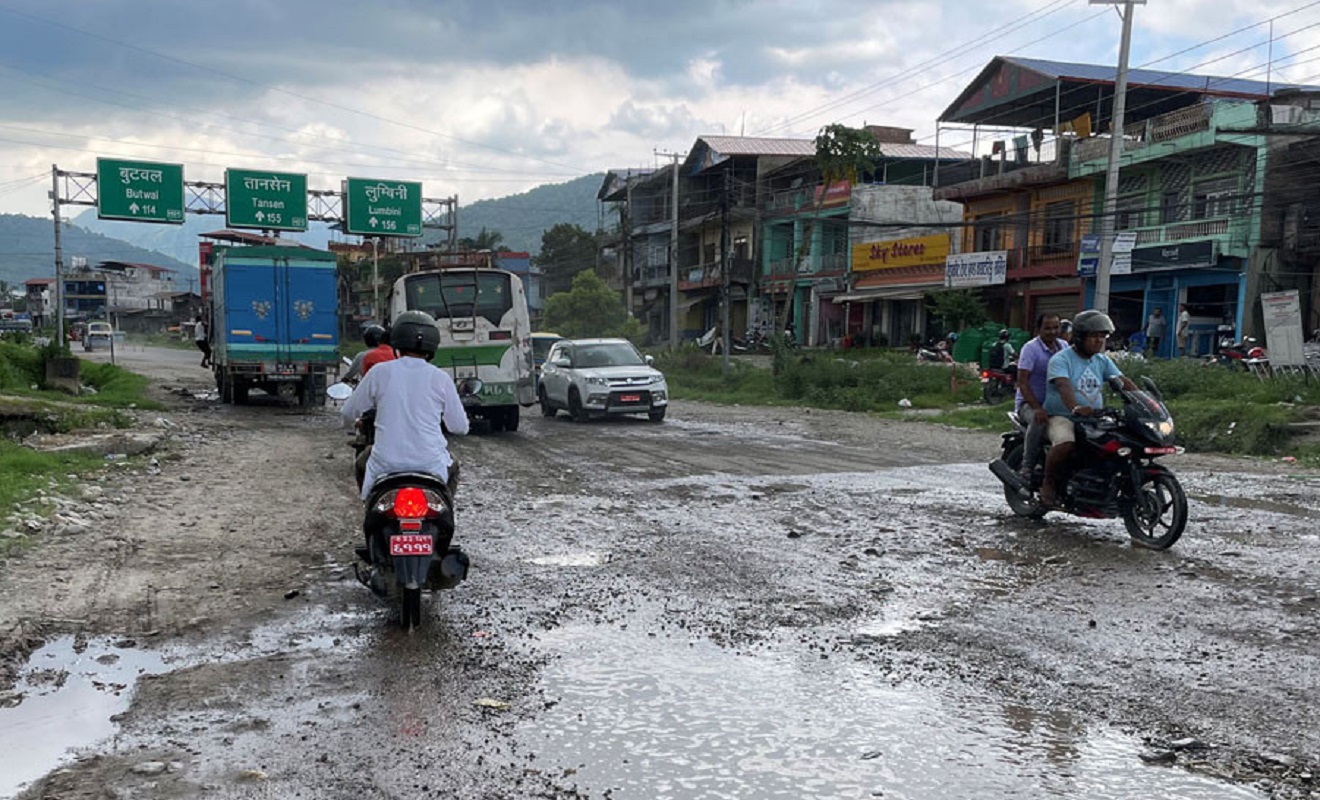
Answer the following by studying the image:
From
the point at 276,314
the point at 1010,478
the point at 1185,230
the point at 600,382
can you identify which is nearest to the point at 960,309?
the point at 1185,230

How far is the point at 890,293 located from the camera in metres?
40.9

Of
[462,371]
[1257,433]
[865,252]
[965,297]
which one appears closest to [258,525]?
[462,371]

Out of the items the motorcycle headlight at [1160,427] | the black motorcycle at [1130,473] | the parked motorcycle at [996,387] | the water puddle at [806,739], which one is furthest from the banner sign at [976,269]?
the water puddle at [806,739]

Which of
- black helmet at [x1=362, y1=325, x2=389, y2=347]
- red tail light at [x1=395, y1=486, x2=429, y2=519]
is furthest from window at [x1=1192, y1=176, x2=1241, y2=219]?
red tail light at [x1=395, y1=486, x2=429, y2=519]

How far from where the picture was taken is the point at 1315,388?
55.8ft

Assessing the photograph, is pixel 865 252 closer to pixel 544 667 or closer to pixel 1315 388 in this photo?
pixel 1315 388

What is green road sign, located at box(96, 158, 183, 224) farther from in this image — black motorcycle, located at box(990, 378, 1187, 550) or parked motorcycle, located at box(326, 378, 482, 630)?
black motorcycle, located at box(990, 378, 1187, 550)

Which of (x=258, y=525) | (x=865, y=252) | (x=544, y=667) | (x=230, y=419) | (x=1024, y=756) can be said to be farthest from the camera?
(x=865, y=252)

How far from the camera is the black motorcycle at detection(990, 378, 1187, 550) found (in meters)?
7.39

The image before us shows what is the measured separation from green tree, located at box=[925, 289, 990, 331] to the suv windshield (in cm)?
1732

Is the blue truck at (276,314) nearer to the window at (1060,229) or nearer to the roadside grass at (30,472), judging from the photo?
the roadside grass at (30,472)

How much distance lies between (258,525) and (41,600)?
8.53 ft

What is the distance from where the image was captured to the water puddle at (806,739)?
11.7 feet

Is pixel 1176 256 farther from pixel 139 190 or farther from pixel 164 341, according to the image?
pixel 164 341
